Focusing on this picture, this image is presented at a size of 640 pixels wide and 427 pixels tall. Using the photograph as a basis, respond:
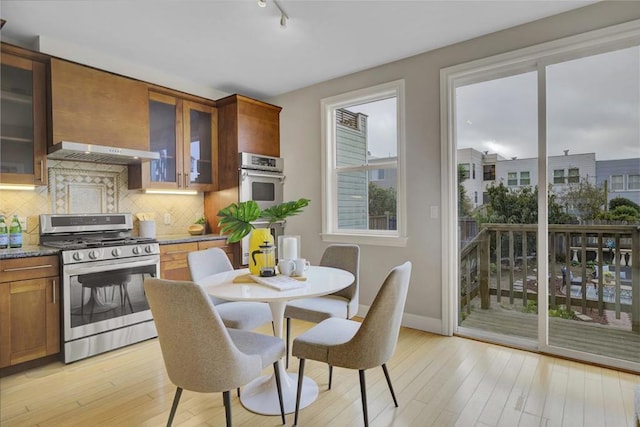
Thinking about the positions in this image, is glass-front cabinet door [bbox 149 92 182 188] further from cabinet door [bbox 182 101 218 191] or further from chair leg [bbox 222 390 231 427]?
chair leg [bbox 222 390 231 427]

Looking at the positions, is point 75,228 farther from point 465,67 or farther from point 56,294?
point 465,67

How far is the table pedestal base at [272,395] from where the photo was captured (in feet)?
6.65

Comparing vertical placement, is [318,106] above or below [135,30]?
below

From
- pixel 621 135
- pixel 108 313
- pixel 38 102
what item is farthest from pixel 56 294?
pixel 621 135

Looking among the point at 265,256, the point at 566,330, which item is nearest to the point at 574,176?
the point at 566,330

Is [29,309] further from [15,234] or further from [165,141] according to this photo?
[165,141]

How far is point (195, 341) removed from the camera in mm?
1479

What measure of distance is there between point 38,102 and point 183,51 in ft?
4.05

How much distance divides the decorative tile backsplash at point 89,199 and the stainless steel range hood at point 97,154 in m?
0.11

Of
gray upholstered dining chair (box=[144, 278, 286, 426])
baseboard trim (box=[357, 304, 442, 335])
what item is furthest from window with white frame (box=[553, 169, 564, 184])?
gray upholstered dining chair (box=[144, 278, 286, 426])

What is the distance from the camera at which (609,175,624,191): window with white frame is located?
2.51 metres

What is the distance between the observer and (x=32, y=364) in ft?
8.51

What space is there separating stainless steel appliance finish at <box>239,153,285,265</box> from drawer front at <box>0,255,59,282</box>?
1693 millimetres

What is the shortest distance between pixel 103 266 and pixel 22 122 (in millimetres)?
1292
